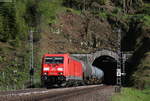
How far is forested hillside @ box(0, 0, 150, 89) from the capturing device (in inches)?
2327

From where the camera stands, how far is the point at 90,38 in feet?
252

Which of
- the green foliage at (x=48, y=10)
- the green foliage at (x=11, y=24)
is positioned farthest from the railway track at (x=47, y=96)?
the green foliage at (x=48, y=10)

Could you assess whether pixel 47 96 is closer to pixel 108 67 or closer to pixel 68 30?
pixel 68 30

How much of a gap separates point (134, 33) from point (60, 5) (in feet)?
58.5

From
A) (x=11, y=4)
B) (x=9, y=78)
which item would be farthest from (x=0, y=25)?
(x=9, y=78)

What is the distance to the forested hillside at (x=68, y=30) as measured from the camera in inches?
2327

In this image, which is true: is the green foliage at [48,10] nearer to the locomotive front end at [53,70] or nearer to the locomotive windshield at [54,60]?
the locomotive windshield at [54,60]

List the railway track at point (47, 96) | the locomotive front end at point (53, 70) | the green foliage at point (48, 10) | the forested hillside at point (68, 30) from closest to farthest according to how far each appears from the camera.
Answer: the railway track at point (47, 96)
the locomotive front end at point (53, 70)
the forested hillside at point (68, 30)
the green foliage at point (48, 10)

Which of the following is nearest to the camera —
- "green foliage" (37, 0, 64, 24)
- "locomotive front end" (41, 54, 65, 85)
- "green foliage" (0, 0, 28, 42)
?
"locomotive front end" (41, 54, 65, 85)

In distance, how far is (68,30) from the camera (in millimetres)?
76000

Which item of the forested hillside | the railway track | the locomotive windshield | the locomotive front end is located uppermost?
the forested hillside

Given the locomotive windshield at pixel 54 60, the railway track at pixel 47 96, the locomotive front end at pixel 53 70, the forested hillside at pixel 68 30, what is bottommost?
the railway track at pixel 47 96

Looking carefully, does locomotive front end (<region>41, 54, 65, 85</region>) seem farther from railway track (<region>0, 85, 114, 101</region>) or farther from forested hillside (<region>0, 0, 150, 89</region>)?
forested hillside (<region>0, 0, 150, 89</region>)

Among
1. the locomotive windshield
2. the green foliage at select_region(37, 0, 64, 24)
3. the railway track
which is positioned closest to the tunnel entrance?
the green foliage at select_region(37, 0, 64, 24)
